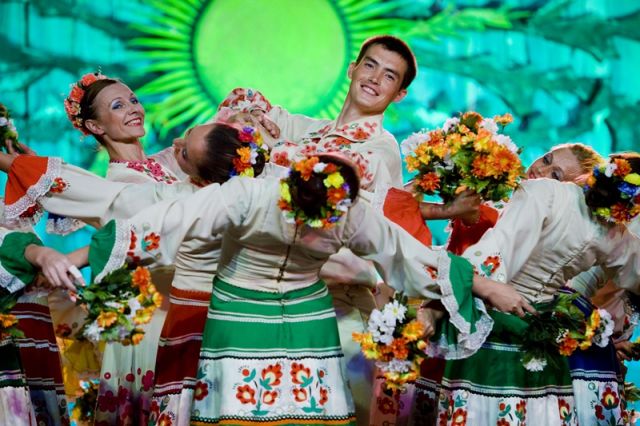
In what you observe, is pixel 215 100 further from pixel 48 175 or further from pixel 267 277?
pixel 267 277

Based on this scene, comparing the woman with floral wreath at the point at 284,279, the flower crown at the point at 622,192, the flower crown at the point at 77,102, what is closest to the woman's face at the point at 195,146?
the woman with floral wreath at the point at 284,279

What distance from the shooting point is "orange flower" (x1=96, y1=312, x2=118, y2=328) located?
3975 millimetres

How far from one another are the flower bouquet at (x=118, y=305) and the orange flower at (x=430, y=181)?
1.38m

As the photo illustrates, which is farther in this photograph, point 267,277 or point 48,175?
point 48,175

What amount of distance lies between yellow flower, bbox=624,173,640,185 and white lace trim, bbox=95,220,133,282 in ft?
6.16

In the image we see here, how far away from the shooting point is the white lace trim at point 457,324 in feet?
14.4

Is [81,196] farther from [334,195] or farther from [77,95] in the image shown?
[334,195]

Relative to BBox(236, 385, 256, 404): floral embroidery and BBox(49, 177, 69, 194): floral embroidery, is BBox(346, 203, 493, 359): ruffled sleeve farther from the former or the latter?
BBox(49, 177, 69, 194): floral embroidery

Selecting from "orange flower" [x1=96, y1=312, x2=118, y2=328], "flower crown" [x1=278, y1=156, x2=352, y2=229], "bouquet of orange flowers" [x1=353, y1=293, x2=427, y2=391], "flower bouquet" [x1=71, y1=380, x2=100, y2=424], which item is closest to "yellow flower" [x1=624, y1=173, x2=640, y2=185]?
"bouquet of orange flowers" [x1=353, y1=293, x2=427, y2=391]

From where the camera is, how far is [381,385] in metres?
5.32

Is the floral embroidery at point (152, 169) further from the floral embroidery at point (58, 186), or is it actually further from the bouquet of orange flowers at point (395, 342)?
the bouquet of orange flowers at point (395, 342)

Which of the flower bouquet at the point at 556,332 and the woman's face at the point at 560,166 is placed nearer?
the flower bouquet at the point at 556,332

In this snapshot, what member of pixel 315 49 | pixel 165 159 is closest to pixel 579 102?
pixel 315 49

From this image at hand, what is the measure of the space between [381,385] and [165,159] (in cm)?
158
